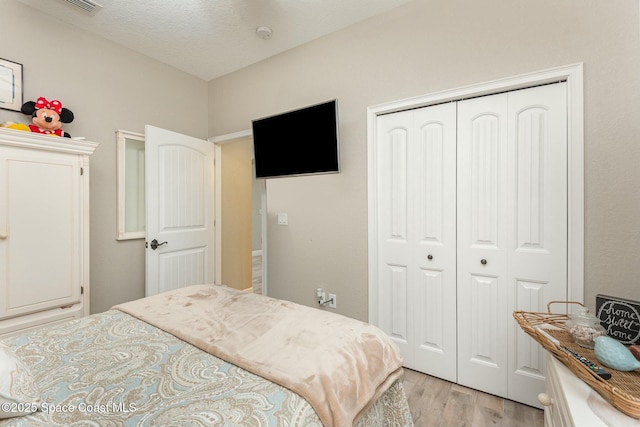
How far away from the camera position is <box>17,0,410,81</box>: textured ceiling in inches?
88.4

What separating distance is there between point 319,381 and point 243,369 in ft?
→ 0.90

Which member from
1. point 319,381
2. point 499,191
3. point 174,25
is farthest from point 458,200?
point 174,25

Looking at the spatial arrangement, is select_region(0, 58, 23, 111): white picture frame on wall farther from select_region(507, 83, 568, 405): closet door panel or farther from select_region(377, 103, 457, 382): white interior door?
select_region(507, 83, 568, 405): closet door panel

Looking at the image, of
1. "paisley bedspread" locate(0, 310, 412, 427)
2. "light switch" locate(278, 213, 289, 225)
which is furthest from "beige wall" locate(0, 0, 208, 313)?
"light switch" locate(278, 213, 289, 225)

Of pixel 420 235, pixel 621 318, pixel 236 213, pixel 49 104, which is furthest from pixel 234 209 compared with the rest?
pixel 621 318

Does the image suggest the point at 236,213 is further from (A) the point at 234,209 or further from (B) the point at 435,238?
A: (B) the point at 435,238

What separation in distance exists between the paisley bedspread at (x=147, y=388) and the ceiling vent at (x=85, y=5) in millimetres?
2269

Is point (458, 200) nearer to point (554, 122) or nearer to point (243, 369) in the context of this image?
point (554, 122)

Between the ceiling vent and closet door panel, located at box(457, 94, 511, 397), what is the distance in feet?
9.00

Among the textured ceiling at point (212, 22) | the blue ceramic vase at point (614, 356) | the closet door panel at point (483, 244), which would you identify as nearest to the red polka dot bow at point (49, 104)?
the textured ceiling at point (212, 22)

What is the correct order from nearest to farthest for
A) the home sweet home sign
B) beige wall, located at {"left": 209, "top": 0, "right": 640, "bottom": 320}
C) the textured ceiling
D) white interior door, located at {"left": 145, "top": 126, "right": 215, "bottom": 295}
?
the home sweet home sign < beige wall, located at {"left": 209, "top": 0, "right": 640, "bottom": 320} < the textured ceiling < white interior door, located at {"left": 145, "top": 126, "right": 215, "bottom": 295}

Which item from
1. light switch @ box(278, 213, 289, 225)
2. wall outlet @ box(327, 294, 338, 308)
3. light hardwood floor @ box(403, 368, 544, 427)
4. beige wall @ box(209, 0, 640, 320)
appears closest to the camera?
beige wall @ box(209, 0, 640, 320)

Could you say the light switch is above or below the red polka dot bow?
below

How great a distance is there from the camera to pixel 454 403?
6.26 feet
